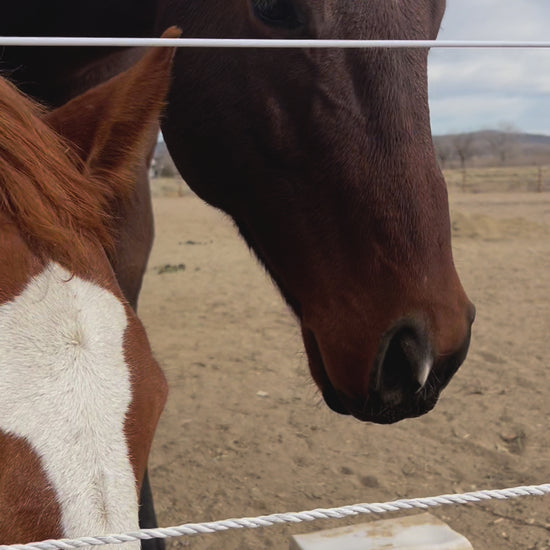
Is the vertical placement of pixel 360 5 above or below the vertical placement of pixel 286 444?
above

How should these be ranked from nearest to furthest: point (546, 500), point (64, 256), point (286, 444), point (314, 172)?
point (64, 256) < point (314, 172) < point (546, 500) < point (286, 444)

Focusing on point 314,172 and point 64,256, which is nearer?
point 64,256

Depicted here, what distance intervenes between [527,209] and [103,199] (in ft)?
48.6

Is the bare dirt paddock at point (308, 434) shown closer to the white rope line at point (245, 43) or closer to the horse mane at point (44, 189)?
the white rope line at point (245, 43)

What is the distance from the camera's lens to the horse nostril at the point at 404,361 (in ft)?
4.24

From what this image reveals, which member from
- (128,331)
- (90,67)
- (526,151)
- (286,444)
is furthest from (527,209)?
(526,151)

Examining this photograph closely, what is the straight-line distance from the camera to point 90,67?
208 centimetres

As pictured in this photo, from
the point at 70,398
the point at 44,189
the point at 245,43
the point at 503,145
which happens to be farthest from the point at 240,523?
the point at 503,145

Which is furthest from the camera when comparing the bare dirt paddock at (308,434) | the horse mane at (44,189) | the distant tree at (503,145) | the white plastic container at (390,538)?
the distant tree at (503,145)

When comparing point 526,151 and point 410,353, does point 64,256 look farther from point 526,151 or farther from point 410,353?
point 526,151

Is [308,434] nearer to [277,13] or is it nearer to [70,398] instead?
[277,13]

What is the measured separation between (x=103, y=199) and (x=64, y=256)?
0.57 ft

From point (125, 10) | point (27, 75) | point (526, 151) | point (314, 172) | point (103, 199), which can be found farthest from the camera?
point (526, 151)

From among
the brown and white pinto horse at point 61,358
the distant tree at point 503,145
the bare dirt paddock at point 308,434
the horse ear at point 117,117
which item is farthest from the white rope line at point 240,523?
the distant tree at point 503,145
